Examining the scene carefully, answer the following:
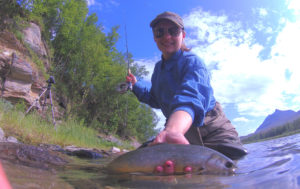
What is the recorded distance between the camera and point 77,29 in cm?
1997

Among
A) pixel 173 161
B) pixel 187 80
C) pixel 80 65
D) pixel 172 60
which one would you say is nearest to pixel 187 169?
pixel 173 161

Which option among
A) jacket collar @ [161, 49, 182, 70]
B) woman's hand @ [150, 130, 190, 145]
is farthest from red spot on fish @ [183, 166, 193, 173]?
jacket collar @ [161, 49, 182, 70]

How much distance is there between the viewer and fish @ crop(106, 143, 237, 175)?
5.69 feet

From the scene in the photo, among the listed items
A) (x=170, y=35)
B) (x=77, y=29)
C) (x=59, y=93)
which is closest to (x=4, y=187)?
(x=170, y=35)

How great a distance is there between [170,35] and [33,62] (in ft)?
38.4

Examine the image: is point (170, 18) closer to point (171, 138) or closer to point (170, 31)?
point (170, 31)

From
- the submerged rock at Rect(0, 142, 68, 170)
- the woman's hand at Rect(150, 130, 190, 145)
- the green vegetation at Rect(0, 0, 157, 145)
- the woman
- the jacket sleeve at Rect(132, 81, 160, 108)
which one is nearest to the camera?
the woman's hand at Rect(150, 130, 190, 145)

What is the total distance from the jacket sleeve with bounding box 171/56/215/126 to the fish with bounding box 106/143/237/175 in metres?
0.32

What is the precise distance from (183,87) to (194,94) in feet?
0.43

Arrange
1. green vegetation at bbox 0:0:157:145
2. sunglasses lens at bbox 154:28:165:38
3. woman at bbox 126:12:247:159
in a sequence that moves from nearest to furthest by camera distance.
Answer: woman at bbox 126:12:247:159 < sunglasses lens at bbox 154:28:165:38 < green vegetation at bbox 0:0:157:145

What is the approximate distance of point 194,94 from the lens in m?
2.00

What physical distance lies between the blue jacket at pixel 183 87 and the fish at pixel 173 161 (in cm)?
33

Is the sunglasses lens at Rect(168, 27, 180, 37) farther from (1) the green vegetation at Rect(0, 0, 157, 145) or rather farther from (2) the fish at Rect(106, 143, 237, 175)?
(1) the green vegetation at Rect(0, 0, 157, 145)

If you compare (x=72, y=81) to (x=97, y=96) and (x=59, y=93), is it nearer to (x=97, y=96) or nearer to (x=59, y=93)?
(x=59, y=93)
